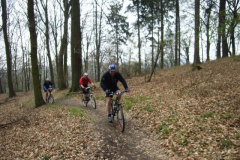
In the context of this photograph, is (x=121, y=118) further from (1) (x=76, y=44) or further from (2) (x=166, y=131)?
(1) (x=76, y=44)

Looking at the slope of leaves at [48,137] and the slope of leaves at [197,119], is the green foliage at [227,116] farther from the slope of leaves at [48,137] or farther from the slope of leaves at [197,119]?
the slope of leaves at [48,137]

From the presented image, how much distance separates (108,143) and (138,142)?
3.22ft

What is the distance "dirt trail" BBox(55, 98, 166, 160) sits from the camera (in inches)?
188

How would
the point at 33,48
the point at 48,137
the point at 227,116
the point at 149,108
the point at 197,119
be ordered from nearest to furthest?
the point at 227,116 → the point at 197,119 → the point at 48,137 → the point at 149,108 → the point at 33,48

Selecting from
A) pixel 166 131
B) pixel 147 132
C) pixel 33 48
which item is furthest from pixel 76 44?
pixel 166 131

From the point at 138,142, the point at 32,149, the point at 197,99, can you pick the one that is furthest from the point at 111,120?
the point at 197,99

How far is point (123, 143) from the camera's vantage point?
18.0ft

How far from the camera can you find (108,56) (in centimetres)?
2156

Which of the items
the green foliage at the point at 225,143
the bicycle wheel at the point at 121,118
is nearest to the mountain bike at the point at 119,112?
the bicycle wheel at the point at 121,118

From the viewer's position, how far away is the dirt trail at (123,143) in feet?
15.7

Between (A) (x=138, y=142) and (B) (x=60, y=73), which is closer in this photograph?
(A) (x=138, y=142)

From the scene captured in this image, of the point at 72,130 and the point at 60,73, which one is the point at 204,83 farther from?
the point at 60,73

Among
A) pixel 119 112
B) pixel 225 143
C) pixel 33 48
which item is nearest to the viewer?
pixel 225 143

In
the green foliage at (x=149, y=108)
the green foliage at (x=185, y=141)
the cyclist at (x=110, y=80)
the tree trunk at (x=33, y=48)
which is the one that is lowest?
the green foliage at (x=185, y=141)
